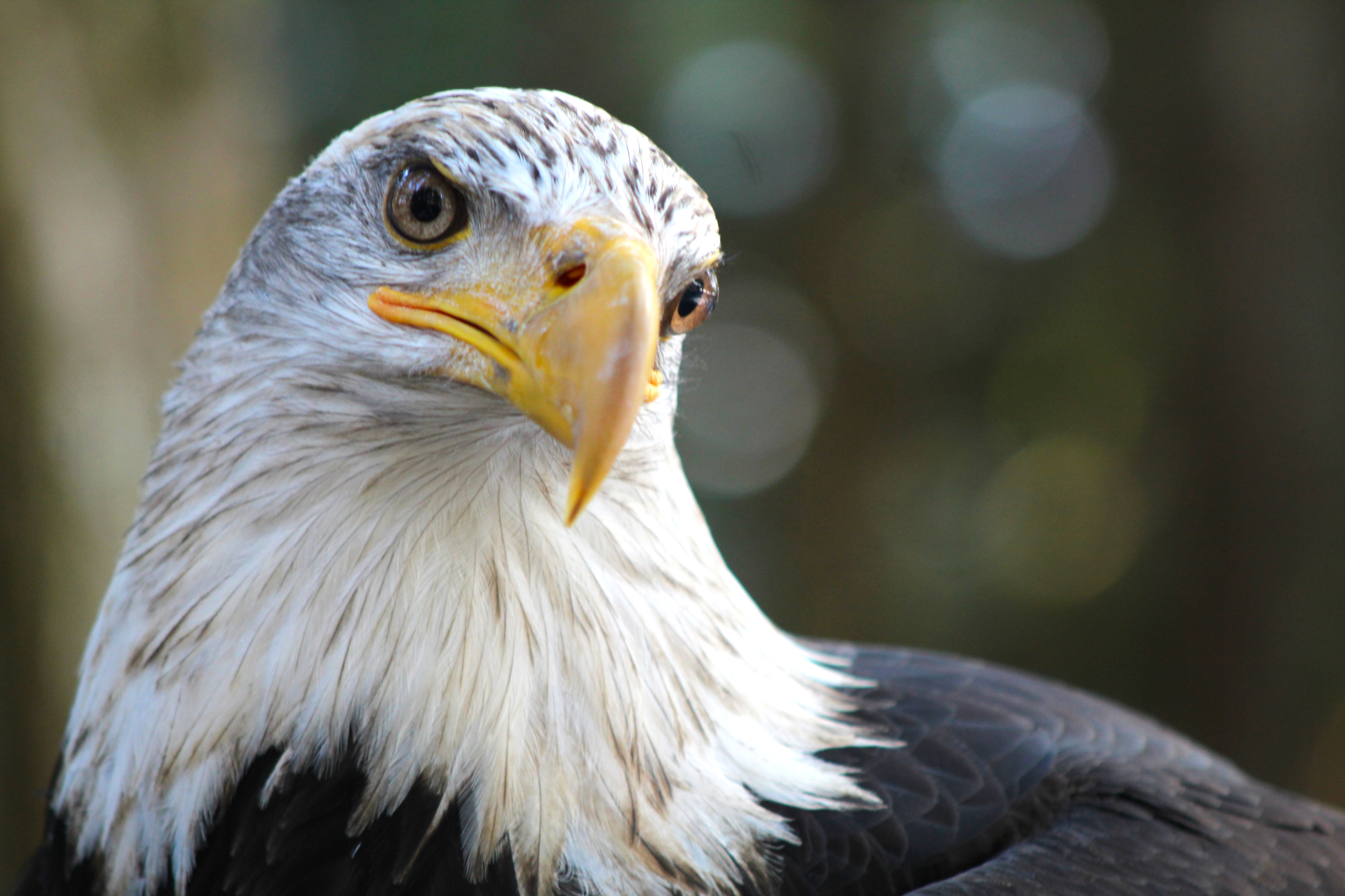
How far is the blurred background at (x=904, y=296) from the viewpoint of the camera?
408cm

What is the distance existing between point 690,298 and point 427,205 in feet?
1.61

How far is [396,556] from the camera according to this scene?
1833 millimetres

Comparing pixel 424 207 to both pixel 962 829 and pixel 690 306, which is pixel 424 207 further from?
pixel 962 829

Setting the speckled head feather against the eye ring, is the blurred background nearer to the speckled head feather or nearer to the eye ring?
the eye ring

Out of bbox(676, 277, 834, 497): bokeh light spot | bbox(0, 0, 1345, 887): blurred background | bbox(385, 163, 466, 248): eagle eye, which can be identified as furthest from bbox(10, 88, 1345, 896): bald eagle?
bbox(676, 277, 834, 497): bokeh light spot

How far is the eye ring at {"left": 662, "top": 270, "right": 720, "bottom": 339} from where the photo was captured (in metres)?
1.86

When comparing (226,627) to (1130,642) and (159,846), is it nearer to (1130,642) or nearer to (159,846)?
(159,846)

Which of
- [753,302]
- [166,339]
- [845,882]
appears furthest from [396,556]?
[753,302]

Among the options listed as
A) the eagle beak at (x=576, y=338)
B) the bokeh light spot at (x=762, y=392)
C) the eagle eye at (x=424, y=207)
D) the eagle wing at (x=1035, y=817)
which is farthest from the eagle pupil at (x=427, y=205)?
the bokeh light spot at (x=762, y=392)

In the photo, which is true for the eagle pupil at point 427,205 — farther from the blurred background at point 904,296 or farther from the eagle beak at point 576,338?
the blurred background at point 904,296

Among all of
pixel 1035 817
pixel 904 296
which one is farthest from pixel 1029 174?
pixel 1035 817

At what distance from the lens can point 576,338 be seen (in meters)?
1.52

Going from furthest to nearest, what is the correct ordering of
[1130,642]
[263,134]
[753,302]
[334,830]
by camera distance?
[753,302] → [1130,642] → [263,134] → [334,830]

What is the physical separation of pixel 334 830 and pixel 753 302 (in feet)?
34.8
